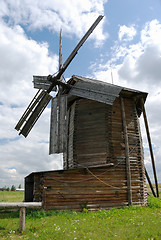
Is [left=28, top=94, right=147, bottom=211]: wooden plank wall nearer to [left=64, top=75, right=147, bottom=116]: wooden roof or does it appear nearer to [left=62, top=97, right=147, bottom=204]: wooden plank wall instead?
[left=62, top=97, right=147, bottom=204]: wooden plank wall

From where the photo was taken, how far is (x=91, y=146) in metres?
13.7

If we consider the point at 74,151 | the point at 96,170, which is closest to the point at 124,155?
the point at 96,170

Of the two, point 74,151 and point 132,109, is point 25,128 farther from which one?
point 132,109

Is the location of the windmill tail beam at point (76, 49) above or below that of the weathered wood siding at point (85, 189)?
above

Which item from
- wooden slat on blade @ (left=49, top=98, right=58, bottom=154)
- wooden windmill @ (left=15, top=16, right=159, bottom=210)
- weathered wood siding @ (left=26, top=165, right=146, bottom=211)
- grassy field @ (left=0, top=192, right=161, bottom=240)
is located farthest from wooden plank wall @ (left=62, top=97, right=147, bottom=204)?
grassy field @ (left=0, top=192, right=161, bottom=240)

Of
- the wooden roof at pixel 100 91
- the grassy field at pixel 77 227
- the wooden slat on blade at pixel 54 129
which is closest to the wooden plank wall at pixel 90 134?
the wooden roof at pixel 100 91

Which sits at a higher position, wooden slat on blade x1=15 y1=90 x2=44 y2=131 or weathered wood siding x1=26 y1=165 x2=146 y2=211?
wooden slat on blade x1=15 y1=90 x2=44 y2=131

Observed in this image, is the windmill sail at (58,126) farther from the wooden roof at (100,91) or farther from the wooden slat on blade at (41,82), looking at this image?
the wooden slat on blade at (41,82)

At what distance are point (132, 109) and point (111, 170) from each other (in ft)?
16.0

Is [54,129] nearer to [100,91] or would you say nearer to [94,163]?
[94,163]

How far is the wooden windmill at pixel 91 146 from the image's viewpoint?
39.9 ft

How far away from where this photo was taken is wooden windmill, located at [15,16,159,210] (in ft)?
39.9

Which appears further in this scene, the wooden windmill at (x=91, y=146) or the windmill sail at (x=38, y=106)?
the windmill sail at (x=38, y=106)

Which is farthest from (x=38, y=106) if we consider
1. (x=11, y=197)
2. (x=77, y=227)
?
(x=11, y=197)
